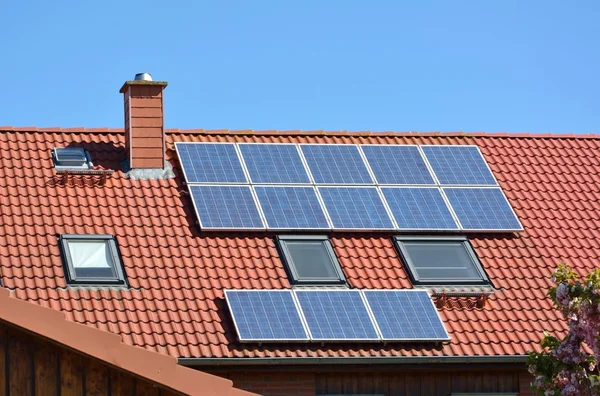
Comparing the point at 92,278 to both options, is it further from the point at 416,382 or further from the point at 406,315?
the point at 416,382

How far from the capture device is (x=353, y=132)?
2452cm

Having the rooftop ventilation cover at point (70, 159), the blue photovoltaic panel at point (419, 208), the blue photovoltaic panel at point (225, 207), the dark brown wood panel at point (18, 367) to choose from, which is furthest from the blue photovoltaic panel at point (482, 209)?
the dark brown wood panel at point (18, 367)

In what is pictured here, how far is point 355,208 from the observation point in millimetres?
21688

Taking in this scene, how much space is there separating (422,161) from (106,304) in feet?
24.1

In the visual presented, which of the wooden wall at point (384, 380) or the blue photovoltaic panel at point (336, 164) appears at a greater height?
the blue photovoltaic panel at point (336, 164)

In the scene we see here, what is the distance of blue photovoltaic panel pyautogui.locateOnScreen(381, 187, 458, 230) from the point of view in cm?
2156

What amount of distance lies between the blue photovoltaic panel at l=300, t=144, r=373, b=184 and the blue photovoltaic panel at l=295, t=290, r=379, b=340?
124 inches

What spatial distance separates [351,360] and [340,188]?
4.31 meters

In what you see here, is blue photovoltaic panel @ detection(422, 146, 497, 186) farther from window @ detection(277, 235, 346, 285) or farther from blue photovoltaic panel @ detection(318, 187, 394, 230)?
window @ detection(277, 235, 346, 285)

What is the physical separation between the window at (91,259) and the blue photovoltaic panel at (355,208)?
376 centimetres

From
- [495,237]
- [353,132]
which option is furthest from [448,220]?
[353,132]

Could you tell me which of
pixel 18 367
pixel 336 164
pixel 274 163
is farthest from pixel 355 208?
pixel 18 367

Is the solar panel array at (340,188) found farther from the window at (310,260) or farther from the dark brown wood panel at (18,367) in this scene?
the dark brown wood panel at (18,367)

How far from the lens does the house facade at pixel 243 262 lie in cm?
1862
